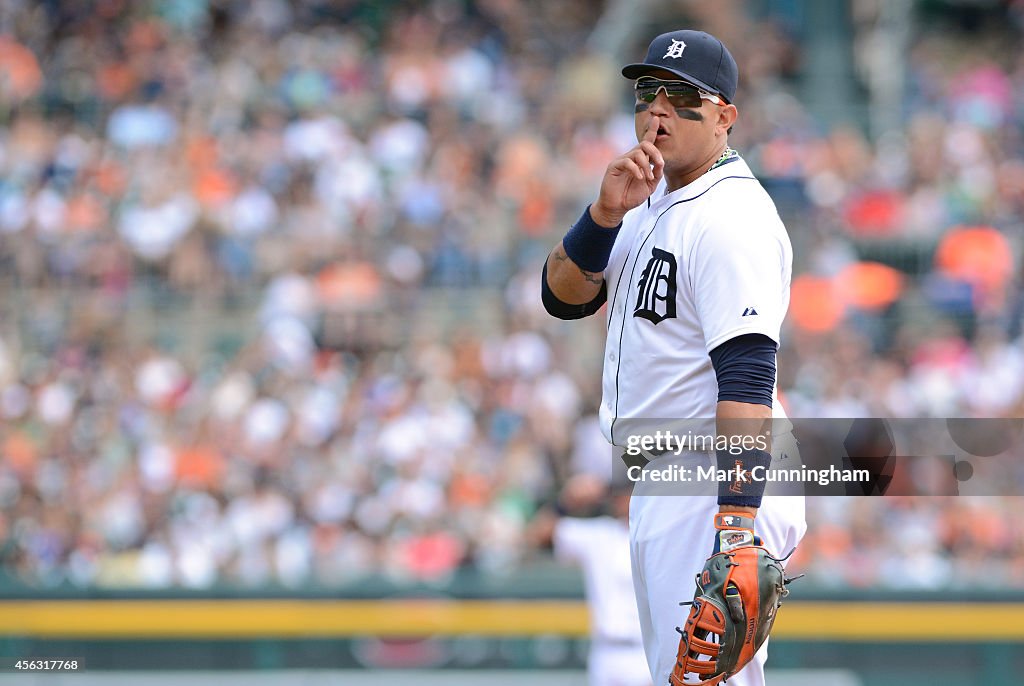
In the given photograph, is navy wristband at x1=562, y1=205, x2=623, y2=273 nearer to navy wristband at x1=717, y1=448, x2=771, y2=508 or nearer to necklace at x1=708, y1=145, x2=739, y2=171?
necklace at x1=708, y1=145, x2=739, y2=171

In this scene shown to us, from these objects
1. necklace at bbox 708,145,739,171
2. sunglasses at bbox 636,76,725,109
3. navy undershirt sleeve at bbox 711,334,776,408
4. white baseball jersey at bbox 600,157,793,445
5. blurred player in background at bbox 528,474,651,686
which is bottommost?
blurred player in background at bbox 528,474,651,686

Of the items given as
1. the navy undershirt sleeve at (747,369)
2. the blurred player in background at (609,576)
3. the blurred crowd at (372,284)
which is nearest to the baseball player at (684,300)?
the navy undershirt sleeve at (747,369)

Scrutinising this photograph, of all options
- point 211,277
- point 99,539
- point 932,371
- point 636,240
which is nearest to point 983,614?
point 932,371

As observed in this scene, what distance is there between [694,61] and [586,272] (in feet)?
2.09

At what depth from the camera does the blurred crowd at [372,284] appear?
902 cm

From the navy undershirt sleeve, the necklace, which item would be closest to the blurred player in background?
the necklace

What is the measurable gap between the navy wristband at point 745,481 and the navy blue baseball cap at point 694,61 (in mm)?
996

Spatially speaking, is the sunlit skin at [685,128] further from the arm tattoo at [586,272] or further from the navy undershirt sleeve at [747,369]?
the navy undershirt sleeve at [747,369]

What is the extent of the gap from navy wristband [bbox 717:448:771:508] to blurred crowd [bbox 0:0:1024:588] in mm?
4862

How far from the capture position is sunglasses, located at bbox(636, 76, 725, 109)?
3.67m

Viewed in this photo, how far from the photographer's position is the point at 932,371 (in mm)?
10016

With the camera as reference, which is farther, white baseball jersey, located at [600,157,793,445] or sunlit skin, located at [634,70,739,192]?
sunlit skin, located at [634,70,739,192]

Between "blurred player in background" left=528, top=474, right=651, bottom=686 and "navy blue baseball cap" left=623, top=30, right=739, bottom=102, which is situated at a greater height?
"navy blue baseball cap" left=623, top=30, right=739, bottom=102

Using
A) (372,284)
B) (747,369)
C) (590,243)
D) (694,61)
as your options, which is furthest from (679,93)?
(372,284)
